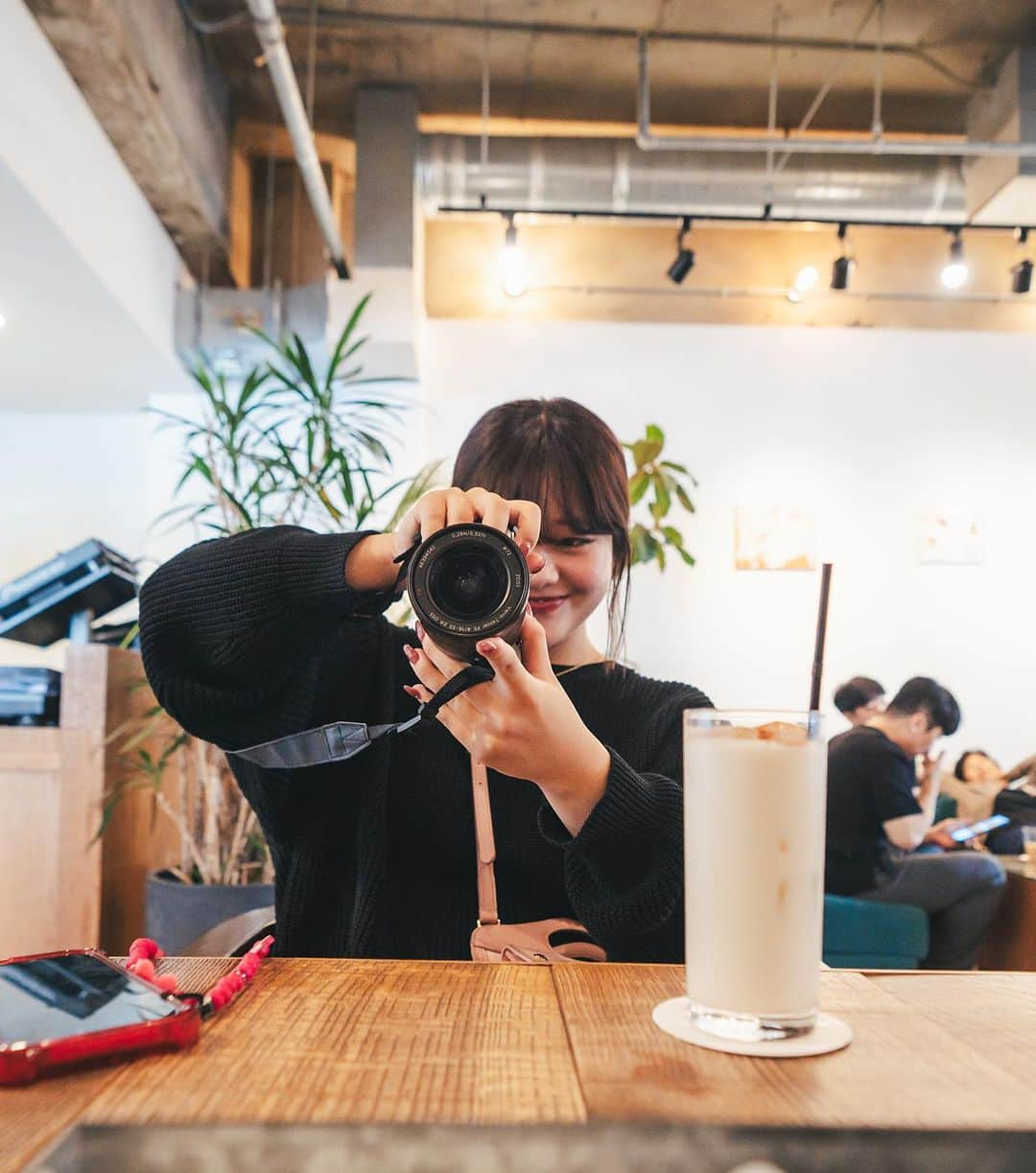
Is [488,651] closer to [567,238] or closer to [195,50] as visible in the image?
[195,50]

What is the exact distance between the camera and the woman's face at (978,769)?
198 inches

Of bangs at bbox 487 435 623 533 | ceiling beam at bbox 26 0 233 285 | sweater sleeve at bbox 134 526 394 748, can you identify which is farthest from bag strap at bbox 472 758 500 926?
ceiling beam at bbox 26 0 233 285

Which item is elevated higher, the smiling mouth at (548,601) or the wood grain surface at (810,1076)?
the smiling mouth at (548,601)

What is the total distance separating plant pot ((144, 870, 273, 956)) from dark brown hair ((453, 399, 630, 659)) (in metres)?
1.70

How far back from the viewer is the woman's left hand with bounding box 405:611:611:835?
0.82 metres

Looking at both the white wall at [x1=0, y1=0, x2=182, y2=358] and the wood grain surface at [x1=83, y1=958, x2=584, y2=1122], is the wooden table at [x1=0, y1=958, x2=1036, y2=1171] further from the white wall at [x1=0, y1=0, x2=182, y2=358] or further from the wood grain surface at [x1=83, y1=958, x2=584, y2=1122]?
the white wall at [x1=0, y1=0, x2=182, y2=358]

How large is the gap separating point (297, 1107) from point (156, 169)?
426 centimetres

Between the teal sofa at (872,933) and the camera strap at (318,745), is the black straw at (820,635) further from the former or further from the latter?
the teal sofa at (872,933)

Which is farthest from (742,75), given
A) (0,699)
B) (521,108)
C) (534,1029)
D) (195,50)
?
(534,1029)

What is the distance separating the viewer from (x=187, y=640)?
3.54 ft

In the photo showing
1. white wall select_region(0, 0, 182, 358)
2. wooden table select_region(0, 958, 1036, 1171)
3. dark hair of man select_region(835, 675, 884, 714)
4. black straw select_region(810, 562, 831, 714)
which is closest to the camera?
wooden table select_region(0, 958, 1036, 1171)

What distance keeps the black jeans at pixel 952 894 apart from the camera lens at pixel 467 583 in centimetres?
286

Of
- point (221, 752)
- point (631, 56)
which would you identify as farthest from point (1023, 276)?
point (221, 752)

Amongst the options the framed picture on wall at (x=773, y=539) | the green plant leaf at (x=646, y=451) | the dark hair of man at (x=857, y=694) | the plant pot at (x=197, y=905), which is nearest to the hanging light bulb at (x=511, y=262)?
the green plant leaf at (x=646, y=451)
